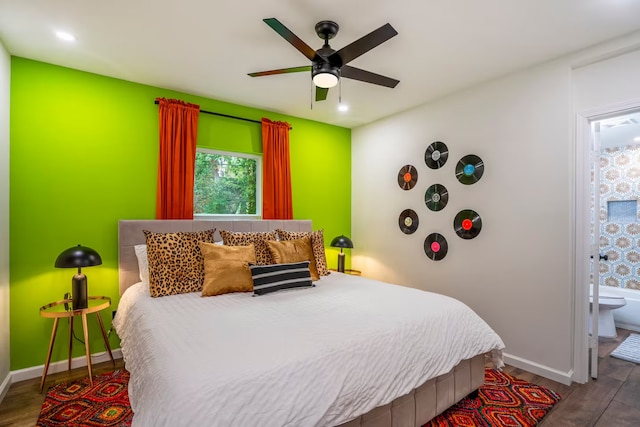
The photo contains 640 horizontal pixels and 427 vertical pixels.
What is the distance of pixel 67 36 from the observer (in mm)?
2375

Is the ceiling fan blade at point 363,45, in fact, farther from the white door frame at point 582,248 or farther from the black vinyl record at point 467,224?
the black vinyl record at point 467,224

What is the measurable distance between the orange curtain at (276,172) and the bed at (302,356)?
154 cm

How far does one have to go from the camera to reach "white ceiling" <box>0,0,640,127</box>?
2049 mm

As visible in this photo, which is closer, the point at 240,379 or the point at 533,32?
the point at 240,379

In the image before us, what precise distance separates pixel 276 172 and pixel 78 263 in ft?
7.14

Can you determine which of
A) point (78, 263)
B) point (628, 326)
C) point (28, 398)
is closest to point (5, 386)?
point (28, 398)

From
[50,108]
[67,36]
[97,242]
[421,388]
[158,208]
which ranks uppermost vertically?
[67,36]

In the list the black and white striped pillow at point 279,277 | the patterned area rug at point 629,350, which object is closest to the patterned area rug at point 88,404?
the black and white striped pillow at point 279,277

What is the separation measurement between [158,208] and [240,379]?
8.00ft

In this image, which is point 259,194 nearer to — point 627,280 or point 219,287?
point 219,287

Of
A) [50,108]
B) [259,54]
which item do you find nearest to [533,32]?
[259,54]

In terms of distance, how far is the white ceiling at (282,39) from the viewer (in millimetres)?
2049

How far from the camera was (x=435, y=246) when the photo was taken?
3600 millimetres

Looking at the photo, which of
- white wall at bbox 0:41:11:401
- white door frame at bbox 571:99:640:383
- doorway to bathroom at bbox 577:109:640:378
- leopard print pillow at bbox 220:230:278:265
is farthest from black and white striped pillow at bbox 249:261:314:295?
doorway to bathroom at bbox 577:109:640:378
